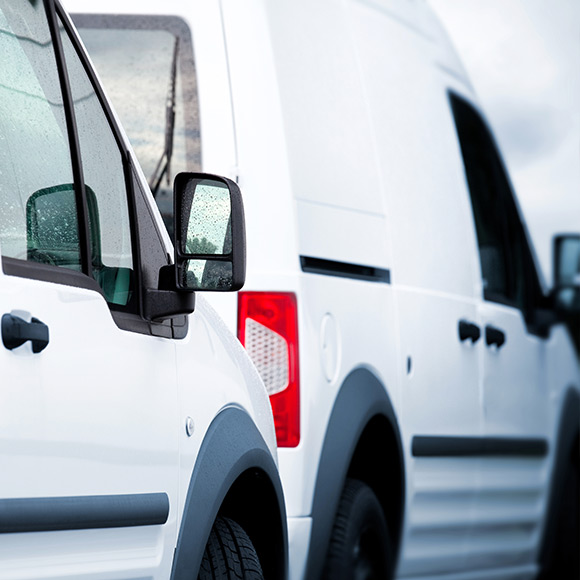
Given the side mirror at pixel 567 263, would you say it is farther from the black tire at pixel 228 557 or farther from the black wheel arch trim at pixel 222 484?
the black tire at pixel 228 557

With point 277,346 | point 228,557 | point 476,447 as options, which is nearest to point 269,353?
point 277,346

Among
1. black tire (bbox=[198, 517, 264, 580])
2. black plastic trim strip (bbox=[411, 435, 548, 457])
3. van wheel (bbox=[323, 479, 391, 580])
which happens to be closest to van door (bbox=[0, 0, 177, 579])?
black tire (bbox=[198, 517, 264, 580])

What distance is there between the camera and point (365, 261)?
4.56m

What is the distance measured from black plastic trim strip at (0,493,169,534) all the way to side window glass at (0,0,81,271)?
1.38 ft

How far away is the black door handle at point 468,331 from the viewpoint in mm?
5402

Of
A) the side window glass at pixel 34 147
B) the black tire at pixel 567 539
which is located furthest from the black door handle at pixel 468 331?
the side window glass at pixel 34 147

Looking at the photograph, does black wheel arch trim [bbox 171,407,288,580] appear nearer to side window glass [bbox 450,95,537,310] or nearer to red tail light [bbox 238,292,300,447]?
red tail light [bbox 238,292,300,447]

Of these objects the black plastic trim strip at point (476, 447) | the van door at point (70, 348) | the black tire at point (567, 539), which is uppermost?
the van door at point (70, 348)

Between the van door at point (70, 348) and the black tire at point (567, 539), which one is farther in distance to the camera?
the black tire at point (567, 539)

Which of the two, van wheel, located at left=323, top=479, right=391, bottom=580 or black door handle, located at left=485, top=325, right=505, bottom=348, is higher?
black door handle, located at left=485, top=325, right=505, bottom=348

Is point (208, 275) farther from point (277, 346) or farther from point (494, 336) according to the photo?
point (494, 336)

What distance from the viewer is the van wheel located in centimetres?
436

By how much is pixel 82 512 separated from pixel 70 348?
28 centimetres

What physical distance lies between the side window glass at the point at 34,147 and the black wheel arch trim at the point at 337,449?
5.46 ft
